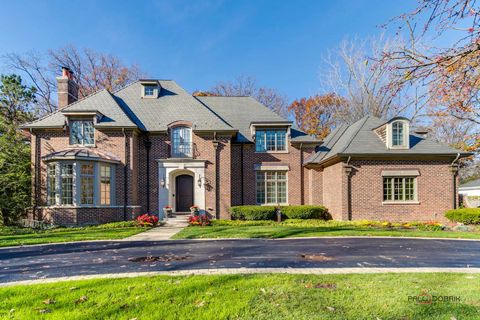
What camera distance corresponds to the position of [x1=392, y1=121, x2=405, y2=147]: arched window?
1553cm

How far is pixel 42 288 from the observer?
16.2 ft

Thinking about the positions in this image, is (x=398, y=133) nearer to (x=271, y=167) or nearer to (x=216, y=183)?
(x=271, y=167)

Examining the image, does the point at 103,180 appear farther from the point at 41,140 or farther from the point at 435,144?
the point at 435,144

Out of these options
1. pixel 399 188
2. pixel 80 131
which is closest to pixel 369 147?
pixel 399 188

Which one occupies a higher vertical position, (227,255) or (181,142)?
(181,142)

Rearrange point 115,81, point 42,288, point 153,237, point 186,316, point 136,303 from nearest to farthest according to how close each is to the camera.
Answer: point 186,316
point 136,303
point 42,288
point 153,237
point 115,81

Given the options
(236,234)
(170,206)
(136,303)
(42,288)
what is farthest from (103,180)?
(136,303)

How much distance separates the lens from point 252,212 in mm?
15812

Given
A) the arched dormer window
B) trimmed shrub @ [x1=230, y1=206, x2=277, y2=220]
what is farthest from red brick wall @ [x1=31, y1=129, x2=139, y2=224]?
the arched dormer window

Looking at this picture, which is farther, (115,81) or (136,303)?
(115,81)

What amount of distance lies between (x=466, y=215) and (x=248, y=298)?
15042 mm

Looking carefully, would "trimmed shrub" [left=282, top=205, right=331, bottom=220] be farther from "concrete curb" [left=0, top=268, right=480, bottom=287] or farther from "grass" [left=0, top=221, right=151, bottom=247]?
"concrete curb" [left=0, top=268, right=480, bottom=287]

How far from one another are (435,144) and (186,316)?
57.4 ft

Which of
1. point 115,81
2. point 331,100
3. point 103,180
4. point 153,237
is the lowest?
point 153,237
